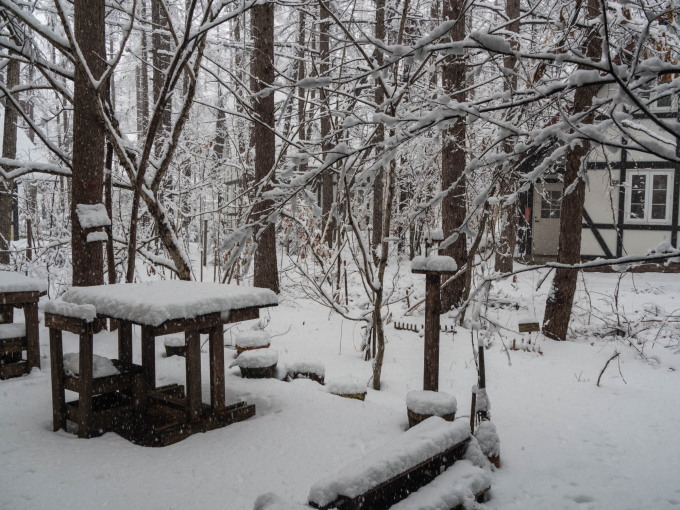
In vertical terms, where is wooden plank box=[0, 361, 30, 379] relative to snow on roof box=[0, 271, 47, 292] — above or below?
below

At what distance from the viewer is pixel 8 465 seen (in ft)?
11.0

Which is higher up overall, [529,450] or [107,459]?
[107,459]

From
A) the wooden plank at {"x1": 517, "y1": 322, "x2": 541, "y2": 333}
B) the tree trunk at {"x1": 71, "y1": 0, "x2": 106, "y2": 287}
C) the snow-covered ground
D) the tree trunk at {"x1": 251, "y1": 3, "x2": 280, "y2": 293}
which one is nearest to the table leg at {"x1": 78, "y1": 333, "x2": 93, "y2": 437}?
the snow-covered ground

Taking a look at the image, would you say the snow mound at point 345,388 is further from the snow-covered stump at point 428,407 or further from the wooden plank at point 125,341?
the wooden plank at point 125,341

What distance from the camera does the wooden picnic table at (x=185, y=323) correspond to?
11.6 feet

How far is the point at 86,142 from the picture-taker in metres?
6.12

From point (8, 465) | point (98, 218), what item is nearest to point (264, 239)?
point (98, 218)

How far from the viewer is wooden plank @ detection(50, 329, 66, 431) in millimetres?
3861

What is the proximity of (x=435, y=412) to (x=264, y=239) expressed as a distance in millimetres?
6854

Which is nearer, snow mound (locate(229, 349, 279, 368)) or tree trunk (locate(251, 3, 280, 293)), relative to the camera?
snow mound (locate(229, 349, 279, 368))

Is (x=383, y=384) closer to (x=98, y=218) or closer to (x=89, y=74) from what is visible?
(x=98, y=218)

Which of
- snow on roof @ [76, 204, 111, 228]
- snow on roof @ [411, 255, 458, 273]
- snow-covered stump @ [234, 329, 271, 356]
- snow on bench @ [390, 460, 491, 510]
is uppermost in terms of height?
snow on roof @ [76, 204, 111, 228]

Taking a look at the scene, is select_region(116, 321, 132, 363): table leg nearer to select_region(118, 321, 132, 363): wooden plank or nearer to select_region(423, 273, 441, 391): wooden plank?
select_region(118, 321, 132, 363): wooden plank

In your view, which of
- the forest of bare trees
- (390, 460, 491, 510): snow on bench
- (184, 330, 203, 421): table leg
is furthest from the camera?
(184, 330, 203, 421): table leg
